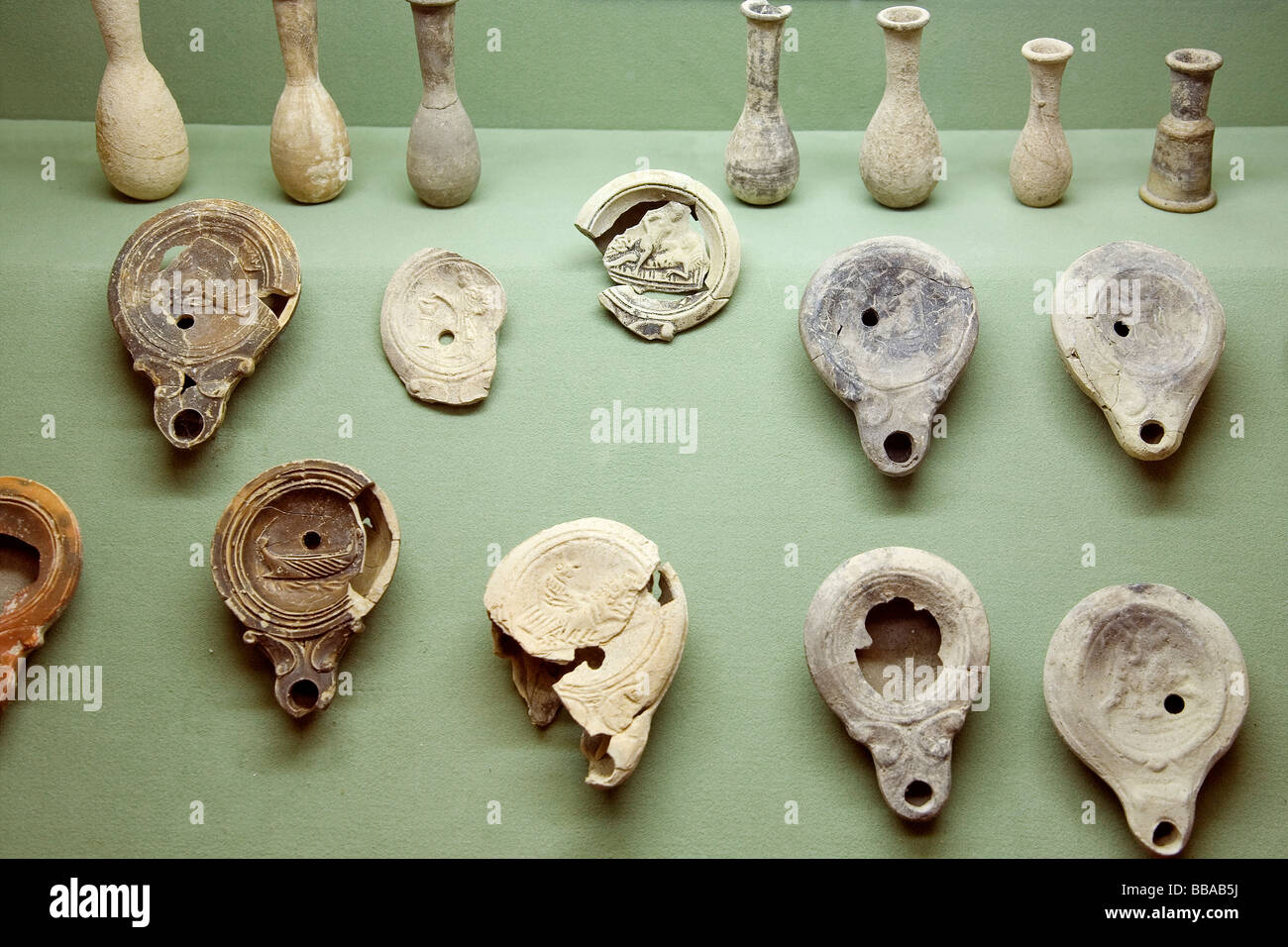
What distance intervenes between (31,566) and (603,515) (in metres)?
1.50

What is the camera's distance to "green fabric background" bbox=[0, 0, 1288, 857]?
12.4ft

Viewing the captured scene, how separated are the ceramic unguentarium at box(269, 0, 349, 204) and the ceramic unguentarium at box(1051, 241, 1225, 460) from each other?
84.6 inches

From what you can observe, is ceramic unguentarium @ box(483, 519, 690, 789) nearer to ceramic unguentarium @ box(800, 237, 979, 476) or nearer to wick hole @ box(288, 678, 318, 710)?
wick hole @ box(288, 678, 318, 710)

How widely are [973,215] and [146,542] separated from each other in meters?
2.54

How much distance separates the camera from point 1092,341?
4.11m

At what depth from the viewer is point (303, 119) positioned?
4.53 metres

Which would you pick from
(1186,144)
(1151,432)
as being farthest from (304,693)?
(1186,144)

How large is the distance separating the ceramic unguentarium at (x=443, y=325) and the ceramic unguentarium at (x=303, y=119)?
1.76 feet

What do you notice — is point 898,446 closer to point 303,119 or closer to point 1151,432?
point 1151,432

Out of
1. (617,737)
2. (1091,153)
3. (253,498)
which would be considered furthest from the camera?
(1091,153)

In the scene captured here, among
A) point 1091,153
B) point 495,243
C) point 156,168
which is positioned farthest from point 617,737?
point 1091,153

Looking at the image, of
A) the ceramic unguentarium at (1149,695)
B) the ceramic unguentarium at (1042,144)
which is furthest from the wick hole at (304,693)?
the ceramic unguentarium at (1042,144)

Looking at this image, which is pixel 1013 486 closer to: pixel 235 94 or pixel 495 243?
pixel 495 243

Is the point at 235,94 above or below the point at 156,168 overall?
above
